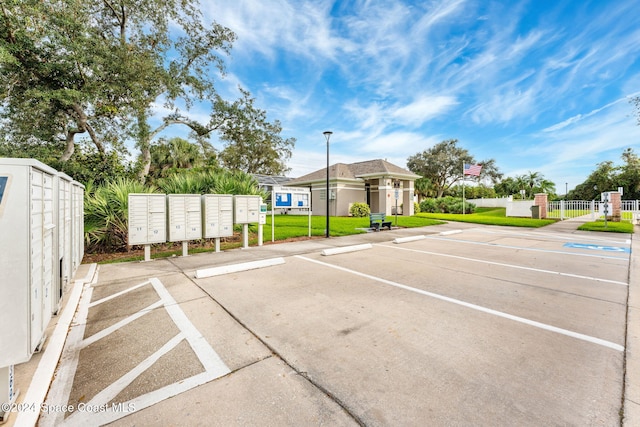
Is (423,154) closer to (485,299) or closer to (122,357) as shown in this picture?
(485,299)

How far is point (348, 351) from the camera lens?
107 inches

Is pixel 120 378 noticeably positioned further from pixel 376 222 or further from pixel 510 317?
pixel 376 222

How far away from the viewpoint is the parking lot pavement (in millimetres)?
1939

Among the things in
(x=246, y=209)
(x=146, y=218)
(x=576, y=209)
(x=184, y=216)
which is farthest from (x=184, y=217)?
(x=576, y=209)

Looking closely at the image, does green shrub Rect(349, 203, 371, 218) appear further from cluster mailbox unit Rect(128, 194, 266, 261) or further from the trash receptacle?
cluster mailbox unit Rect(128, 194, 266, 261)

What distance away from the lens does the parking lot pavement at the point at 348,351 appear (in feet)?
6.36

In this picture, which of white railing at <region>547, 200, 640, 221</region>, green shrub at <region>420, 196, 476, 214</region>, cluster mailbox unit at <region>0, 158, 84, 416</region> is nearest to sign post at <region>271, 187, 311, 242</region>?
cluster mailbox unit at <region>0, 158, 84, 416</region>

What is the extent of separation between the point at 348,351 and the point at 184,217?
20.8ft

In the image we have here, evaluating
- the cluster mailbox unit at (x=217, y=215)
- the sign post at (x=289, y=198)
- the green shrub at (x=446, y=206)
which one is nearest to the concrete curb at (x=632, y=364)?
the cluster mailbox unit at (x=217, y=215)

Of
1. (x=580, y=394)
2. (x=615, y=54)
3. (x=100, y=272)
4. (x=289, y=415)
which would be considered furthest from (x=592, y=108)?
(x=100, y=272)

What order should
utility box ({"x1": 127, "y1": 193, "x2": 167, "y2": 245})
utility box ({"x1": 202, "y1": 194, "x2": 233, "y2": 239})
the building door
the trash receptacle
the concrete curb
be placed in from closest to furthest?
the concrete curb
utility box ({"x1": 127, "y1": 193, "x2": 167, "y2": 245})
utility box ({"x1": 202, "y1": 194, "x2": 233, "y2": 239})
the trash receptacle
the building door

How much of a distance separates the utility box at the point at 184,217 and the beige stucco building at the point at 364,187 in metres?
18.3

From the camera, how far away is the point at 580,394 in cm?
210

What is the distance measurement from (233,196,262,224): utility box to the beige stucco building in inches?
655
